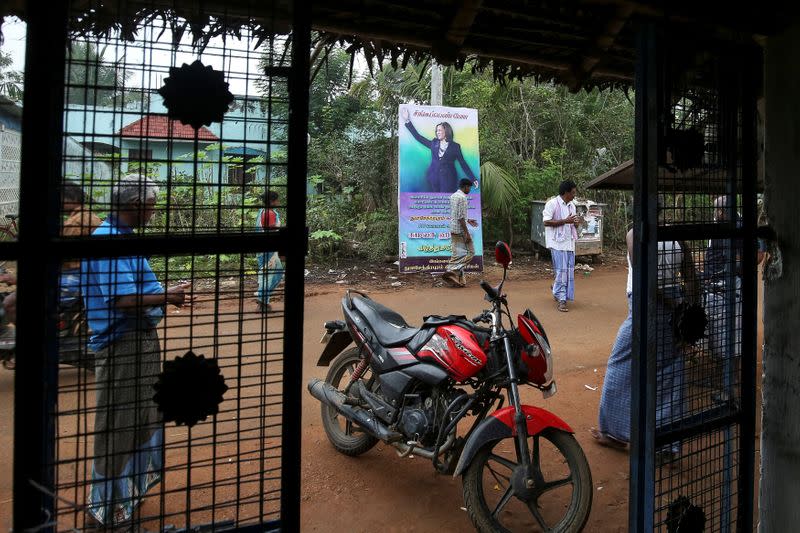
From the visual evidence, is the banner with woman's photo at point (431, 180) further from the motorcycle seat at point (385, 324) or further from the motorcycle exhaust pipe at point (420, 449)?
the motorcycle exhaust pipe at point (420, 449)

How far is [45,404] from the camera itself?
1398mm

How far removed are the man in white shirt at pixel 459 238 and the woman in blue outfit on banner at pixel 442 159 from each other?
1.68ft

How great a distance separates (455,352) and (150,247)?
2150 millimetres

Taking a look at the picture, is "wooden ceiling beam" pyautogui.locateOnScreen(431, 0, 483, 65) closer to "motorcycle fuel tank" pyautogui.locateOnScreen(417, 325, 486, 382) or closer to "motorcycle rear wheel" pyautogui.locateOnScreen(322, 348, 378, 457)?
"motorcycle fuel tank" pyautogui.locateOnScreen(417, 325, 486, 382)

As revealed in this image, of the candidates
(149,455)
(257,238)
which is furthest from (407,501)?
(257,238)

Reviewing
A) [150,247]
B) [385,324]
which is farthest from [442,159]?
[150,247]

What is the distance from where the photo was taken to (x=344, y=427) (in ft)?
14.4

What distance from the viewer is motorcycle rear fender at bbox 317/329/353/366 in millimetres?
4282

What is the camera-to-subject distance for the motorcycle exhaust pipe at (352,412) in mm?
3592

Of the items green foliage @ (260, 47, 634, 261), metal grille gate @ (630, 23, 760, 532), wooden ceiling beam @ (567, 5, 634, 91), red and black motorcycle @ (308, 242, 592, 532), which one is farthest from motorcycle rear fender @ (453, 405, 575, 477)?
green foliage @ (260, 47, 634, 261)

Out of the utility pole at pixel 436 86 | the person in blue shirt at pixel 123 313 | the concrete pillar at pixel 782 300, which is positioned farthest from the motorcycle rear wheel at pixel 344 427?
the utility pole at pixel 436 86

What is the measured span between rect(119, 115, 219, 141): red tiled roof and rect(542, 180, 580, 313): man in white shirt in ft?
23.8

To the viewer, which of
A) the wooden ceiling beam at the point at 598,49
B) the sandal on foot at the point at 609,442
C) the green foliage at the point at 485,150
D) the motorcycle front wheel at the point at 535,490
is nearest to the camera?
the wooden ceiling beam at the point at 598,49

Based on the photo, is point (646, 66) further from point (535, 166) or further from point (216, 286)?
point (535, 166)
